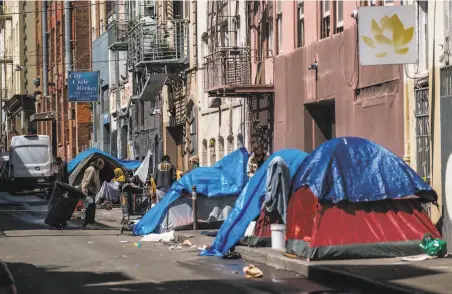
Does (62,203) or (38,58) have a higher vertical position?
(38,58)

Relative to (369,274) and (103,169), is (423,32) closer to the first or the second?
(369,274)

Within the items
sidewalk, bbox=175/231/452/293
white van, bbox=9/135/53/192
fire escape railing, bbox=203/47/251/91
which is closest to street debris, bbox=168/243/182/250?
sidewalk, bbox=175/231/452/293

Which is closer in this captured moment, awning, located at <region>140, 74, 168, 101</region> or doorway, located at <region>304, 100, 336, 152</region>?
doorway, located at <region>304, 100, 336, 152</region>

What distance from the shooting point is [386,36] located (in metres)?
18.7

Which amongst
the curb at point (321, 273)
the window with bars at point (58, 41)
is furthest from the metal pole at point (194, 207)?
the window with bars at point (58, 41)

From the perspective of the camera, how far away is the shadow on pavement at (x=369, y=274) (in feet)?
45.1

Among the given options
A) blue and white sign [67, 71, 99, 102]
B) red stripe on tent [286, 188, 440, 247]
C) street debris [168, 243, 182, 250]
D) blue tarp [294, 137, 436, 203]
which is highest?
blue and white sign [67, 71, 99, 102]

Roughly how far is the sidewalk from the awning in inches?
966

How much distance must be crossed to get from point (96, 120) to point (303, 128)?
3516 centimetres

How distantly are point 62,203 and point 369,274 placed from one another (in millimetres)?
14325

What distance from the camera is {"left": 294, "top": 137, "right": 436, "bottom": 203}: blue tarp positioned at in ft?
56.9

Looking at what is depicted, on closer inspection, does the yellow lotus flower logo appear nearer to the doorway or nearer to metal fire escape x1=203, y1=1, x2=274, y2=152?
the doorway

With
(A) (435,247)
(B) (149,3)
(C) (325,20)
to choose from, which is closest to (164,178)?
(C) (325,20)

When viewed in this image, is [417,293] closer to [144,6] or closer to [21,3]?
[144,6]
